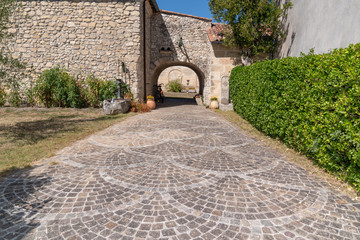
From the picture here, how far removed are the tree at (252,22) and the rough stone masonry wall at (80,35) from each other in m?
4.58

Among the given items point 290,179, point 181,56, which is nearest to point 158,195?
point 290,179

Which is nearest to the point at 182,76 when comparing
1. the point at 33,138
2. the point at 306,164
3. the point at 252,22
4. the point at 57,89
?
the point at 252,22

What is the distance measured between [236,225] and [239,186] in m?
0.86

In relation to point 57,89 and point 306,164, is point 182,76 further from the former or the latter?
point 306,164

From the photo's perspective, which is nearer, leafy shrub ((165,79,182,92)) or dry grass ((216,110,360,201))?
dry grass ((216,110,360,201))

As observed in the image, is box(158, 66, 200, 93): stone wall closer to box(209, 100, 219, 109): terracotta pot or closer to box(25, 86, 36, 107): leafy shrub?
box(209, 100, 219, 109): terracotta pot

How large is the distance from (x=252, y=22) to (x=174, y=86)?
66.1 ft

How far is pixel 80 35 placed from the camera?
10.4m

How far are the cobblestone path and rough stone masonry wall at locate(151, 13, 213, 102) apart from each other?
33.9ft

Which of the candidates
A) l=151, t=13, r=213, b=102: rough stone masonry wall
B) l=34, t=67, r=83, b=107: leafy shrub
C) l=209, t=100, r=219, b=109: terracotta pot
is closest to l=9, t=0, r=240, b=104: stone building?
l=34, t=67, r=83, b=107: leafy shrub

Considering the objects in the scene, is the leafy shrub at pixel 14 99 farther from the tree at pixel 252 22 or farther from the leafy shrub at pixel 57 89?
the tree at pixel 252 22

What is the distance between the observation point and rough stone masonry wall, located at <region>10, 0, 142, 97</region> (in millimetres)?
10281

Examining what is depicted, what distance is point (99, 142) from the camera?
4.98 m

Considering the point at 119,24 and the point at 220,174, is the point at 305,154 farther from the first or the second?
the point at 119,24
